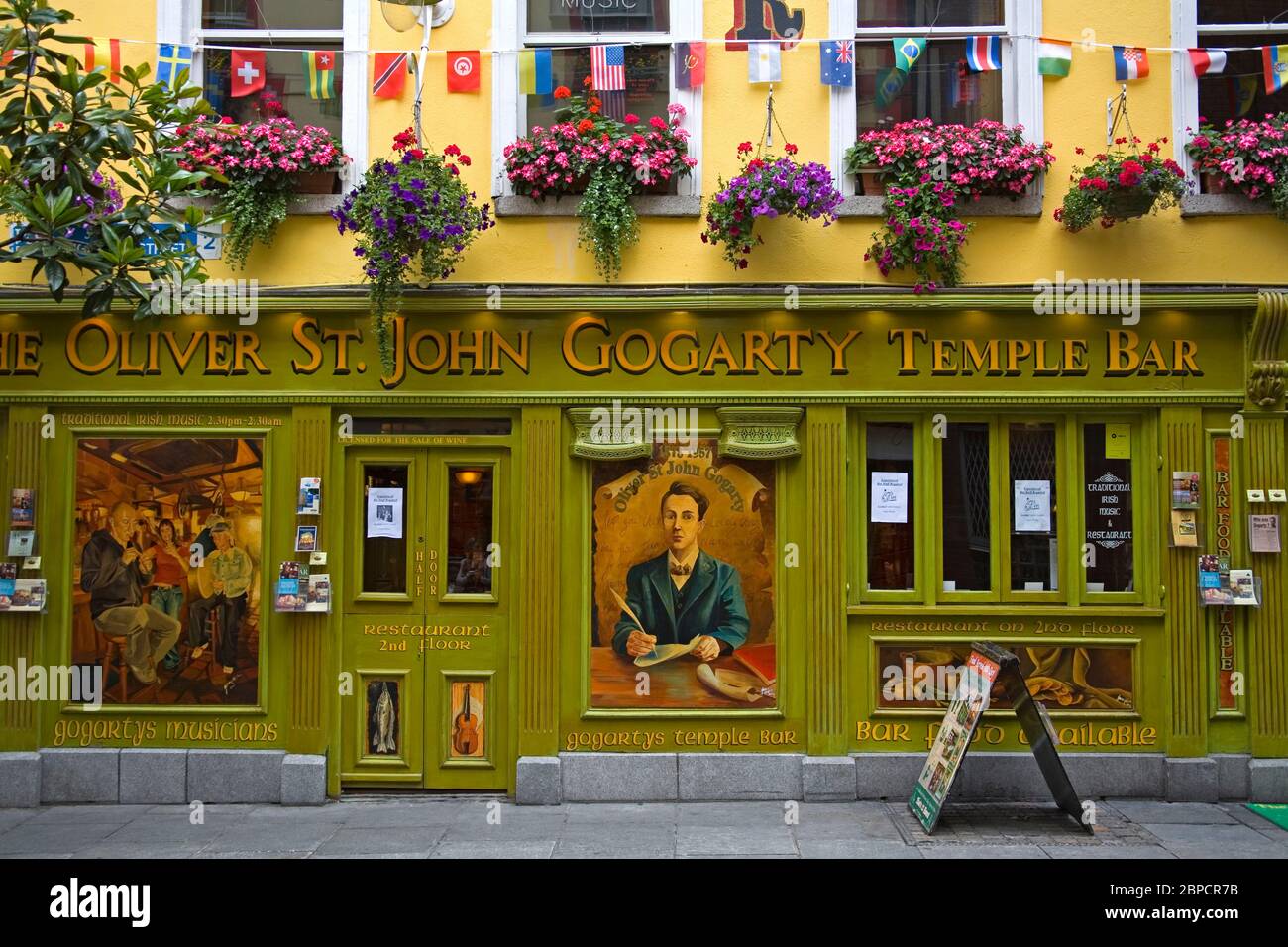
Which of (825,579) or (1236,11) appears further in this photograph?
(1236,11)

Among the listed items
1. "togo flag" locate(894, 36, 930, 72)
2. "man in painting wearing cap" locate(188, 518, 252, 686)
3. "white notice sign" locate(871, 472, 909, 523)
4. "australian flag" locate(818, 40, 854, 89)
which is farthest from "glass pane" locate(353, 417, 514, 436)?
"togo flag" locate(894, 36, 930, 72)

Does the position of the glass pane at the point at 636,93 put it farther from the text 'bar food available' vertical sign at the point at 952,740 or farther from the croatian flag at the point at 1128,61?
the text 'bar food available' vertical sign at the point at 952,740

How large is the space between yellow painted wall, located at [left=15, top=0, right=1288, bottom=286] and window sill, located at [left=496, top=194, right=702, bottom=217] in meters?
0.07

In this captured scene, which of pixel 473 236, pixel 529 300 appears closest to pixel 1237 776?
pixel 529 300

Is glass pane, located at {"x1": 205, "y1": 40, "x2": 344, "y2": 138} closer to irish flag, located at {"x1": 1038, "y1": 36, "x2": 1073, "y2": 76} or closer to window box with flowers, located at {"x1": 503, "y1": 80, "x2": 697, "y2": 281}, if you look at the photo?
window box with flowers, located at {"x1": 503, "y1": 80, "x2": 697, "y2": 281}

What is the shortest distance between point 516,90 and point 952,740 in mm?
5980

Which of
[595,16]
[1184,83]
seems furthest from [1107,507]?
[595,16]

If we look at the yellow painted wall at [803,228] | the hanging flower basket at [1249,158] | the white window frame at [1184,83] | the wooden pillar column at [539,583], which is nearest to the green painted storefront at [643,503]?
the wooden pillar column at [539,583]

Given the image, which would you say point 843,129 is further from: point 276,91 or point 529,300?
point 276,91

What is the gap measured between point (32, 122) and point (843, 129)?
583 centimetres

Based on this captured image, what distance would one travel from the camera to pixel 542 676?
8.66m

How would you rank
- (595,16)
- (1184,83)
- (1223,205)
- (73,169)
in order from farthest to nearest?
(595,16) < (1184,83) < (1223,205) < (73,169)

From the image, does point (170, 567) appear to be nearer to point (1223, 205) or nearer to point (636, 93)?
point (636, 93)

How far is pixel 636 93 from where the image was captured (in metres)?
9.01
